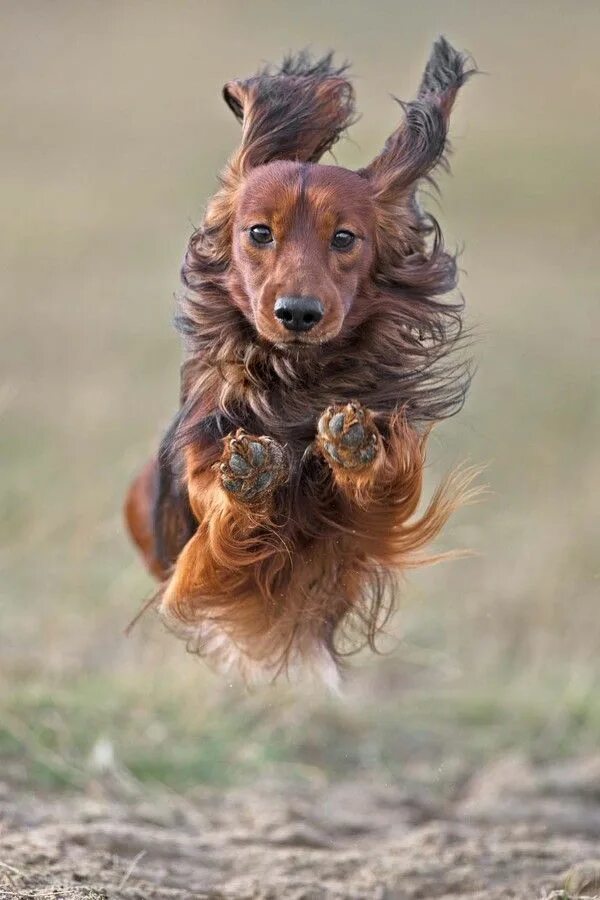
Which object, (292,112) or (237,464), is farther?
(292,112)

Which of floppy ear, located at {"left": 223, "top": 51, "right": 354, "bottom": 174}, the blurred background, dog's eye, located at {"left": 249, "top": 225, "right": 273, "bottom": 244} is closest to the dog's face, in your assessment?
dog's eye, located at {"left": 249, "top": 225, "right": 273, "bottom": 244}

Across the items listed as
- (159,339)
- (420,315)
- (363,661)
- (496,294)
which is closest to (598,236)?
(496,294)

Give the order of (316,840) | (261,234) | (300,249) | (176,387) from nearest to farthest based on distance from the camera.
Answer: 1. (300,249)
2. (261,234)
3. (316,840)
4. (176,387)

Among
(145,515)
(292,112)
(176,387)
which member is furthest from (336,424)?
(176,387)

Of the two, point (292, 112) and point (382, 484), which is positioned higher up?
point (292, 112)

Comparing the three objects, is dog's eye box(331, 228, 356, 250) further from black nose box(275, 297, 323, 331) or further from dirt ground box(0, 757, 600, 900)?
dirt ground box(0, 757, 600, 900)

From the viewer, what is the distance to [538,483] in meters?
9.69

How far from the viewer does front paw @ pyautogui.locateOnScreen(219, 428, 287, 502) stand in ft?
13.5

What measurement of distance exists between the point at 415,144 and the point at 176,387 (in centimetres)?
674

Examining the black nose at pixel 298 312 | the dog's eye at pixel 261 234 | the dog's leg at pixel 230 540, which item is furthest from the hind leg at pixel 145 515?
the black nose at pixel 298 312

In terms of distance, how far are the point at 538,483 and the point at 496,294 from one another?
12.4 feet

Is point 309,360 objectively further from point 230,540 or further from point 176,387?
point 176,387

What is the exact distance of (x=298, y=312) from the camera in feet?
13.0

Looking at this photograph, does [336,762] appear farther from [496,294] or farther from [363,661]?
[496,294]
